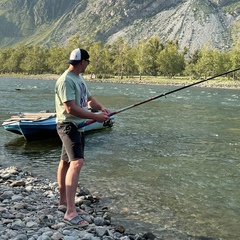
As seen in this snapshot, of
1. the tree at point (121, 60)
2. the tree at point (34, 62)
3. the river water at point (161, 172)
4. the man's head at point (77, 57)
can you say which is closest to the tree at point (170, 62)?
the tree at point (121, 60)

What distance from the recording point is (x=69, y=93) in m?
6.39

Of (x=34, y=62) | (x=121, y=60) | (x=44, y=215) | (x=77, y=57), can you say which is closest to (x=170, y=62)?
(x=121, y=60)

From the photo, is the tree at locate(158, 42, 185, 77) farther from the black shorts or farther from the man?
the black shorts

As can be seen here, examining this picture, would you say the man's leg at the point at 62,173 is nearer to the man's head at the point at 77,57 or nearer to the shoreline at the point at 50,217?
the shoreline at the point at 50,217

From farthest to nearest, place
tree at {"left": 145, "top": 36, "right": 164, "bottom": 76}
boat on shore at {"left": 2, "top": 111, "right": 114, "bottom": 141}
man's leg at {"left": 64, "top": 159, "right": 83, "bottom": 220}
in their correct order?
tree at {"left": 145, "top": 36, "right": 164, "bottom": 76} → boat on shore at {"left": 2, "top": 111, "right": 114, "bottom": 141} → man's leg at {"left": 64, "top": 159, "right": 83, "bottom": 220}

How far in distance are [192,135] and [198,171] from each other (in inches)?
289

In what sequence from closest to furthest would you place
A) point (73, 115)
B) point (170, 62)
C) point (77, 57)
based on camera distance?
point (73, 115) → point (77, 57) → point (170, 62)

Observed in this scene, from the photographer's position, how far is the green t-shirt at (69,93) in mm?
6402

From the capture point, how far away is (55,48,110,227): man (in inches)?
253

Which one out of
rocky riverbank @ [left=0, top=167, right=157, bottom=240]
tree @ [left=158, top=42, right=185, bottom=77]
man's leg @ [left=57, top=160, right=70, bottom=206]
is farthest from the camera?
tree @ [left=158, top=42, right=185, bottom=77]

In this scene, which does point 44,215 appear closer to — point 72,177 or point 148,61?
point 72,177

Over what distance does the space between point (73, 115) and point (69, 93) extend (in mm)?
407

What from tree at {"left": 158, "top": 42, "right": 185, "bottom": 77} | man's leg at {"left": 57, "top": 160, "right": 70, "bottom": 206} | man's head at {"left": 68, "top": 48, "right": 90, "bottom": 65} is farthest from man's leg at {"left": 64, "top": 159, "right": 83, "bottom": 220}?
tree at {"left": 158, "top": 42, "right": 185, "bottom": 77}

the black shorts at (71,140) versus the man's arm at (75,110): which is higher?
the man's arm at (75,110)
